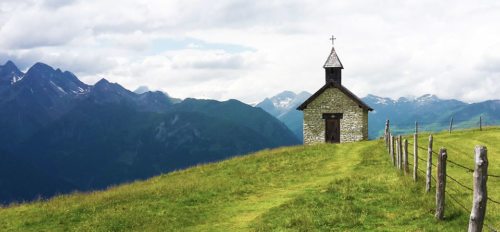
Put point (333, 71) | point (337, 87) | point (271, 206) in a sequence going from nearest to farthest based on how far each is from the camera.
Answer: point (271, 206) → point (337, 87) → point (333, 71)

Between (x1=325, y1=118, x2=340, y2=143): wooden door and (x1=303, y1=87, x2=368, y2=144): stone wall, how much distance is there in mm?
358

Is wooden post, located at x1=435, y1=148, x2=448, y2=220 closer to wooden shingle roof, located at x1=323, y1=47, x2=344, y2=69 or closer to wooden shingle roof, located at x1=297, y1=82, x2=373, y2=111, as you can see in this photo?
wooden shingle roof, located at x1=297, y1=82, x2=373, y2=111

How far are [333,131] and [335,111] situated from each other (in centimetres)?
242

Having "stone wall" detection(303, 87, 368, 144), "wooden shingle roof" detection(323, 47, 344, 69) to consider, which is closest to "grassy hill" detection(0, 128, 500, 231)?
"stone wall" detection(303, 87, 368, 144)

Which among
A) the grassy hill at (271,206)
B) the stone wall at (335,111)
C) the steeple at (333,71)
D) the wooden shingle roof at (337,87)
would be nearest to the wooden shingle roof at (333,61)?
the steeple at (333,71)

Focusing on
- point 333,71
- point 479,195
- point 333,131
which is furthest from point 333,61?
point 479,195

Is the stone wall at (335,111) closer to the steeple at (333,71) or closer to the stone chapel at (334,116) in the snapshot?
the stone chapel at (334,116)

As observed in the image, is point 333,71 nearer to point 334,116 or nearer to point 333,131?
point 334,116

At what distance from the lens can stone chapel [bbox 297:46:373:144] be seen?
6138 cm

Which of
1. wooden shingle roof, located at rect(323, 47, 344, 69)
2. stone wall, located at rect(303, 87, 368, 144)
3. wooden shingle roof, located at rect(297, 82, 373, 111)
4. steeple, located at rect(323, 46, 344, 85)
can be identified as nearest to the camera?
wooden shingle roof, located at rect(297, 82, 373, 111)

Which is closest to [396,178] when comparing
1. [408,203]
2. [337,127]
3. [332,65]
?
[408,203]

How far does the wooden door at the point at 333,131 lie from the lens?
202 ft

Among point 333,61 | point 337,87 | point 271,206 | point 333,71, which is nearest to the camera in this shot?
point 271,206

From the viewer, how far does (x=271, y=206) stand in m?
22.7
